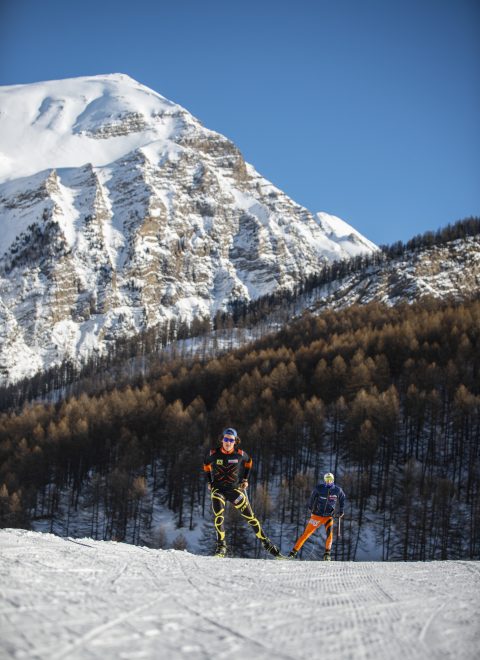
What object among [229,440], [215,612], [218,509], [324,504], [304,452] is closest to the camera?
[215,612]

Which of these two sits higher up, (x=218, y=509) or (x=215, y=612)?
(x=215, y=612)

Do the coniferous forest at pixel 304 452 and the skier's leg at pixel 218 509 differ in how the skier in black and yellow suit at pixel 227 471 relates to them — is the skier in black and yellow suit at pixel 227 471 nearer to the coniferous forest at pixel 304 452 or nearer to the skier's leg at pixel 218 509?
the skier's leg at pixel 218 509

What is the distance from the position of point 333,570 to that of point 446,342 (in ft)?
268

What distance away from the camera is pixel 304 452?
2849 inches

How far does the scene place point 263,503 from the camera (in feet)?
190

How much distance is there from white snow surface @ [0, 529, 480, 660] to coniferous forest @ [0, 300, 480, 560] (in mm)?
46722

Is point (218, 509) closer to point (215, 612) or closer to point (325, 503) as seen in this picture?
point (325, 503)

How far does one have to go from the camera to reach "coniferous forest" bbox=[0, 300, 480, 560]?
2232 inches

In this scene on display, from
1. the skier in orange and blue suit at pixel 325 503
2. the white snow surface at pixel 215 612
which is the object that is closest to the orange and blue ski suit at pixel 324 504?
the skier in orange and blue suit at pixel 325 503

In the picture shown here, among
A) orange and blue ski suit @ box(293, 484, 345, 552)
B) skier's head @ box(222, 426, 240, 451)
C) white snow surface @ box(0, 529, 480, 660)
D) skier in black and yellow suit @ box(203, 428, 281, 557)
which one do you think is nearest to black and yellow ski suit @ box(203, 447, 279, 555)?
skier in black and yellow suit @ box(203, 428, 281, 557)

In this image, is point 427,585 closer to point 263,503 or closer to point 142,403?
point 263,503

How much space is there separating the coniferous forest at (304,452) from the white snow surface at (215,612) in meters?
46.7

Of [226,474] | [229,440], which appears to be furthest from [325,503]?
[229,440]

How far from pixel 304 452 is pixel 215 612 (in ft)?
223
